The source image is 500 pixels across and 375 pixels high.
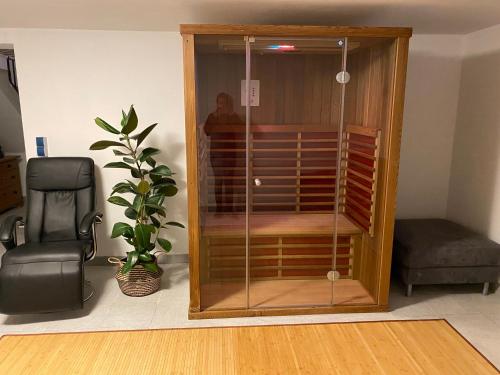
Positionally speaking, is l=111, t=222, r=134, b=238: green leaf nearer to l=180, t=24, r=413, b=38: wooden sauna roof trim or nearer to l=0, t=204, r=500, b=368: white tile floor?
l=0, t=204, r=500, b=368: white tile floor

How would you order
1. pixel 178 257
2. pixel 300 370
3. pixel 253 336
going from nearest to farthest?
1. pixel 300 370
2. pixel 253 336
3. pixel 178 257

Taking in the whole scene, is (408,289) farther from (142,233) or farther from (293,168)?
(142,233)

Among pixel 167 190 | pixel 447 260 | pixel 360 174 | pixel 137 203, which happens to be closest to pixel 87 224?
pixel 137 203

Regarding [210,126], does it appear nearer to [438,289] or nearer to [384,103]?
[384,103]

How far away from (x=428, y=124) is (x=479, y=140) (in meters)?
0.46

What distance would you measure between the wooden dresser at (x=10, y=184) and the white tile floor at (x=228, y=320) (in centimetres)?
310

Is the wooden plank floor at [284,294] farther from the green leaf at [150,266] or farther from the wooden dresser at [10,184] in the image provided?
the wooden dresser at [10,184]

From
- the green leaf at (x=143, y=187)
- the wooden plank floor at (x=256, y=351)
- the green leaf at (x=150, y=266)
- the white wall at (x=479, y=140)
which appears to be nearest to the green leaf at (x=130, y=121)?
the green leaf at (x=143, y=187)

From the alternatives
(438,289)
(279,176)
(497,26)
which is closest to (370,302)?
(438,289)

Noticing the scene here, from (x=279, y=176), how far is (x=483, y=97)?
1.93 m

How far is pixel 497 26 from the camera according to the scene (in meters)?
3.11

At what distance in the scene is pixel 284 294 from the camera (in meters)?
3.04

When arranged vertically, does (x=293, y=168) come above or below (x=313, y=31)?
below

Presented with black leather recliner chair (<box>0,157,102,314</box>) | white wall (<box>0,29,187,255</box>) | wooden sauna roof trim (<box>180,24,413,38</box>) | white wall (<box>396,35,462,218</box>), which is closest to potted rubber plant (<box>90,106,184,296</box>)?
black leather recliner chair (<box>0,157,102,314</box>)
